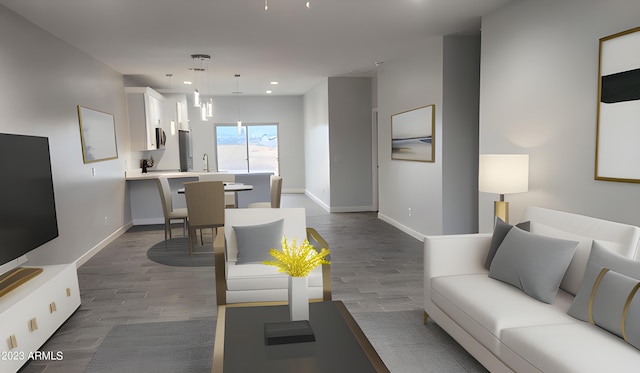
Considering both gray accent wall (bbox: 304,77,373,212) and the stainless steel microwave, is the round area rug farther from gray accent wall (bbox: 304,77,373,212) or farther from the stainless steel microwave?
gray accent wall (bbox: 304,77,373,212)

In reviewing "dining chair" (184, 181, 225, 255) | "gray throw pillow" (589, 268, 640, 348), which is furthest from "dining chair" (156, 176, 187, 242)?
"gray throw pillow" (589, 268, 640, 348)

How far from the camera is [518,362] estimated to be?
6.90 feet

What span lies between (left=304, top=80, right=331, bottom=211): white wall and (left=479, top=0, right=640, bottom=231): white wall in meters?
4.70

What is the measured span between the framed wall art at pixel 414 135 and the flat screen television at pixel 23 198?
4313mm

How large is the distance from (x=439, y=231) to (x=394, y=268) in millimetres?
1101

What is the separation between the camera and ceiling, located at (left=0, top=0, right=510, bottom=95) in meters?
3.93

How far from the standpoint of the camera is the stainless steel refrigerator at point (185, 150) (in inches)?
382

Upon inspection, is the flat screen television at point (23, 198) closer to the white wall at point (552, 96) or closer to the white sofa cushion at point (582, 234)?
the white sofa cushion at point (582, 234)

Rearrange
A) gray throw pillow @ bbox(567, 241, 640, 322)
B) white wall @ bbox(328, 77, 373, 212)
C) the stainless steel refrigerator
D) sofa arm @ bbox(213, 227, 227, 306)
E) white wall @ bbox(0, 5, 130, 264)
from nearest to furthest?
gray throw pillow @ bbox(567, 241, 640, 322), sofa arm @ bbox(213, 227, 227, 306), white wall @ bbox(0, 5, 130, 264), white wall @ bbox(328, 77, 373, 212), the stainless steel refrigerator

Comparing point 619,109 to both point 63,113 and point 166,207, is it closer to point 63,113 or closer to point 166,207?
point 166,207

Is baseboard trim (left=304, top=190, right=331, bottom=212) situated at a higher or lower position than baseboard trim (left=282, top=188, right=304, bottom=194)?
lower

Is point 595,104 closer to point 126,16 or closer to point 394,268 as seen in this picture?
point 394,268

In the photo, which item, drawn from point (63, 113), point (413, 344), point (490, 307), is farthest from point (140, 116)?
point (490, 307)

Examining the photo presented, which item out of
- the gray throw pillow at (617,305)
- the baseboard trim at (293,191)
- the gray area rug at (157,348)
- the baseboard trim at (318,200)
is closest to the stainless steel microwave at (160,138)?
the baseboard trim at (318,200)
